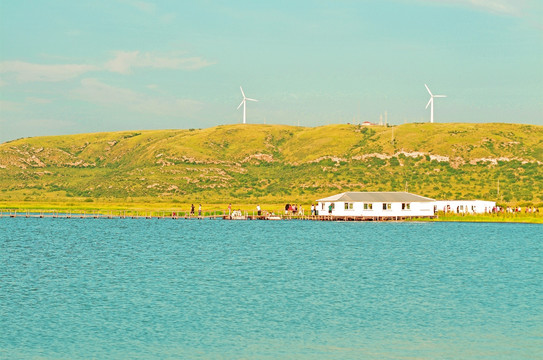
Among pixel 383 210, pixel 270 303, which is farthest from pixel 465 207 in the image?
pixel 270 303

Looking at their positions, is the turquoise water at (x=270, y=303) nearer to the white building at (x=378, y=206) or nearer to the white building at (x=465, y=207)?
the white building at (x=378, y=206)

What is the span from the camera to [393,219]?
461ft

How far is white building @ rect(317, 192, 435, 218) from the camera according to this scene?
139 meters

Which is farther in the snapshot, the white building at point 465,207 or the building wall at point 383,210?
the white building at point 465,207

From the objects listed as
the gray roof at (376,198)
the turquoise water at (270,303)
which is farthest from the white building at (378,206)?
the turquoise water at (270,303)

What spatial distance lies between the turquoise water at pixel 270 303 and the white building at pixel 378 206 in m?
57.2

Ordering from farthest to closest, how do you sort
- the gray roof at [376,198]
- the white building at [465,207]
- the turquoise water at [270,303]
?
the white building at [465,207], the gray roof at [376,198], the turquoise water at [270,303]

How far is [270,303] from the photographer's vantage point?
4184cm

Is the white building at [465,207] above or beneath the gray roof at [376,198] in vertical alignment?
beneath

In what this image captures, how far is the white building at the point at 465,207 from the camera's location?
148 meters

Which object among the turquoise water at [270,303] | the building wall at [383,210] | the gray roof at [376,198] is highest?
the gray roof at [376,198]

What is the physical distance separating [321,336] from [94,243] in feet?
202

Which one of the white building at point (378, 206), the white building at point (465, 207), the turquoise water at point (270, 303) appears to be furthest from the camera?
the white building at point (465, 207)

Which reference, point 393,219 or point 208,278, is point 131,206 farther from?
point 208,278
